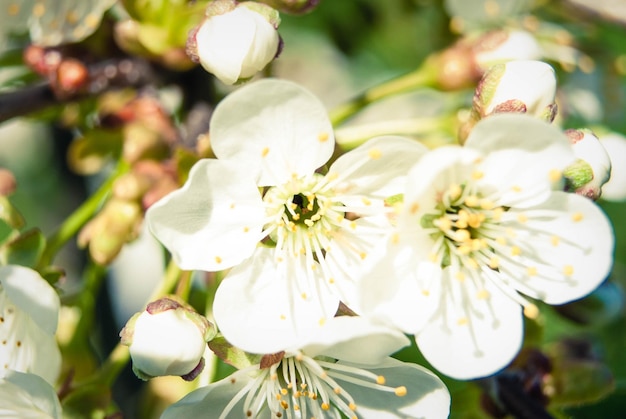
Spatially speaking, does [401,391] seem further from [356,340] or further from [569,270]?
[569,270]

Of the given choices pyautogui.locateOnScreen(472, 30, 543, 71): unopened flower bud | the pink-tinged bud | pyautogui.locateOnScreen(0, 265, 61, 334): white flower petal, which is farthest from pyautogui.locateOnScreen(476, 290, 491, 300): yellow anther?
the pink-tinged bud

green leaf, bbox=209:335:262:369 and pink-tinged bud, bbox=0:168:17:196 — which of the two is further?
pink-tinged bud, bbox=0:168:17:196

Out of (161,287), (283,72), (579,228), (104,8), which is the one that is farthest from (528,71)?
(283,72)

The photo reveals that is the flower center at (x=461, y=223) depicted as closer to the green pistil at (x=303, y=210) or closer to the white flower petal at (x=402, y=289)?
the white flower petal at (x=402, y=289)

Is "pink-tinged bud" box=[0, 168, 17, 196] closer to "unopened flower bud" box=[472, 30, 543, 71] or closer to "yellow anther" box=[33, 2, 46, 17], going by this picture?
"yellow anther" box=[33, 2, 46, 17]

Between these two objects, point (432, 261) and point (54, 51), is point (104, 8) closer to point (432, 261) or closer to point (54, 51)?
point (54, 51)

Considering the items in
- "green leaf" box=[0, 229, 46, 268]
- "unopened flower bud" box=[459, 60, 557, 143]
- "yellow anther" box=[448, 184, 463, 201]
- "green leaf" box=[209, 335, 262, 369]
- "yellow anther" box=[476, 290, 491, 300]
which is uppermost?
"unopened flower bud" box=[459, 60, 557, 143]

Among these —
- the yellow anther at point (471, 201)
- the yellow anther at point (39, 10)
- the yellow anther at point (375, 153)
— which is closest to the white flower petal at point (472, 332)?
the yellow anther at point (471, 201)
